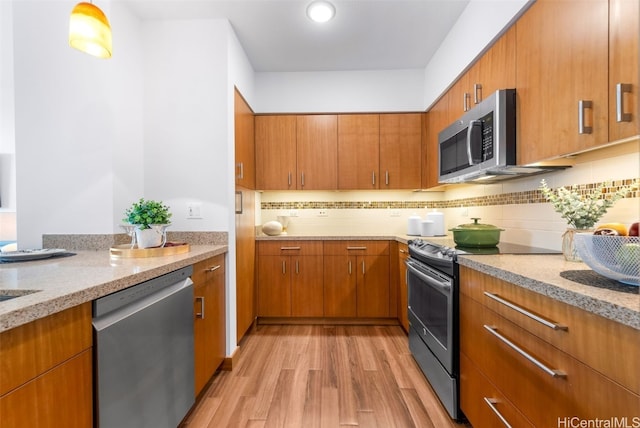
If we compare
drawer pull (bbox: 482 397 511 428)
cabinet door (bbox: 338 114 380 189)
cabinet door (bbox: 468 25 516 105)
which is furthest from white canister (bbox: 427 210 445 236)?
drawer pull (bbox: 482 397 511 428)

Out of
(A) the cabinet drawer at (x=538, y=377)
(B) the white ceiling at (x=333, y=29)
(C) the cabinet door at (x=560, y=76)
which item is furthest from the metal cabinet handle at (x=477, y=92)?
(A) the cabinet drawer at (x=538, y=377)

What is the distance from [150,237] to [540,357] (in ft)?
6.22

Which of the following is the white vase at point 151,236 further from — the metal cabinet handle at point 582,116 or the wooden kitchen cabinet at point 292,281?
the metal cabinet handle at point 582,116

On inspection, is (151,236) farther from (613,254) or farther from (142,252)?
(613,254)

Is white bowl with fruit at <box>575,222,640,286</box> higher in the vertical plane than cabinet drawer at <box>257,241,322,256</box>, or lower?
higher

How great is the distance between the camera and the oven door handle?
5.41 ft

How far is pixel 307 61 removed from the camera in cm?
297

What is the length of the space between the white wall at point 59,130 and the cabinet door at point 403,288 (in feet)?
7.37

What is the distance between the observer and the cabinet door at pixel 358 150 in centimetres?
318

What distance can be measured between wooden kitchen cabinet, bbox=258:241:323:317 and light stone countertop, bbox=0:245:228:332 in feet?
4.34

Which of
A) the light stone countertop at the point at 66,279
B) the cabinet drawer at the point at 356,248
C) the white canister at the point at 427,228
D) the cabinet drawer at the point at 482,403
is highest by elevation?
the white canister at the point at 427,228

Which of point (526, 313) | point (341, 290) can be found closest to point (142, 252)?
point (526, 313)

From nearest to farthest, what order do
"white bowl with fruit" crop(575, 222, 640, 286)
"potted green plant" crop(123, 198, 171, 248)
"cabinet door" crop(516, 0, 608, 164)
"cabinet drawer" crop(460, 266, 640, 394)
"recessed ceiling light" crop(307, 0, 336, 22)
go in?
"cabinet drawer" crop(460, 266, 640, 394)
"white bowl with fruit" crop(575, 222, 640, 286)
"cabinet door" crop(516, 0, 608, 164)
"potted green plant" crop(123, 198, 171, 248)
"recessed ceiling light" crop(307, 0, 336, 22)

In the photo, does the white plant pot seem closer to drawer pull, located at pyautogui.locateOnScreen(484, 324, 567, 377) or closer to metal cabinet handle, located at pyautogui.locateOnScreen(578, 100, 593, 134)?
drawer pull, located at pyautogui.locateOnScreen(484, 324, 567, 377)
